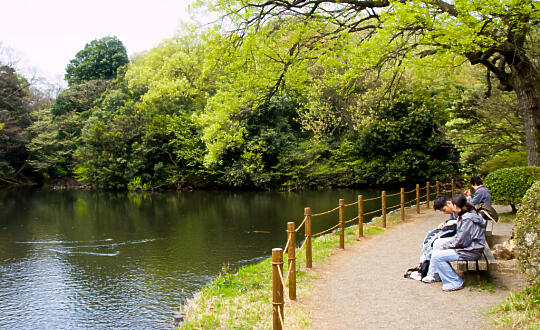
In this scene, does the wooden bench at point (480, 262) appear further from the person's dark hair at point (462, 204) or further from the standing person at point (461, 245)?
the person's dark hair at point (462, 204)

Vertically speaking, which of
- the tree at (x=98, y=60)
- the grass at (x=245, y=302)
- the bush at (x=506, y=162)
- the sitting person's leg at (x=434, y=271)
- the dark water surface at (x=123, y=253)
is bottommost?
the dark water surface at (x=123, y=253)

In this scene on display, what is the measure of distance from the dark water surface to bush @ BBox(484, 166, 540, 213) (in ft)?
18.8

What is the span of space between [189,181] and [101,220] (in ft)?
49.4

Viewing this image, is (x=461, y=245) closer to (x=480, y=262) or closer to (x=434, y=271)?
(x=480, y=262)

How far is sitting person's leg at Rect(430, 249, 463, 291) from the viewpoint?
5.84 metres

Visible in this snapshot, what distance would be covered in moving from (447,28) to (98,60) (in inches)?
1620

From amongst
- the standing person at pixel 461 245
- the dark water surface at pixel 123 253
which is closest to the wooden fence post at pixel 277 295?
the standing person at pixel 461 245

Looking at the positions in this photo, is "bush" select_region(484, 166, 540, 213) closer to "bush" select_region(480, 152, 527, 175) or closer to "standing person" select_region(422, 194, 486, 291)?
"bush" select_region(480, 152, 527, 175)

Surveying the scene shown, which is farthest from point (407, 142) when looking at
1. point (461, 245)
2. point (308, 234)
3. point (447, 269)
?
point (461, 245)

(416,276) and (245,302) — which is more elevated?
(416,276)

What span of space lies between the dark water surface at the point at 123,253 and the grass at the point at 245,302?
3.49ft

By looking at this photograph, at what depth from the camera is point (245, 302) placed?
6324mm

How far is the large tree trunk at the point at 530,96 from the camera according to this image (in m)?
10.5

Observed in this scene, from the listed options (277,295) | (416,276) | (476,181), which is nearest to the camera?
(277,295)
